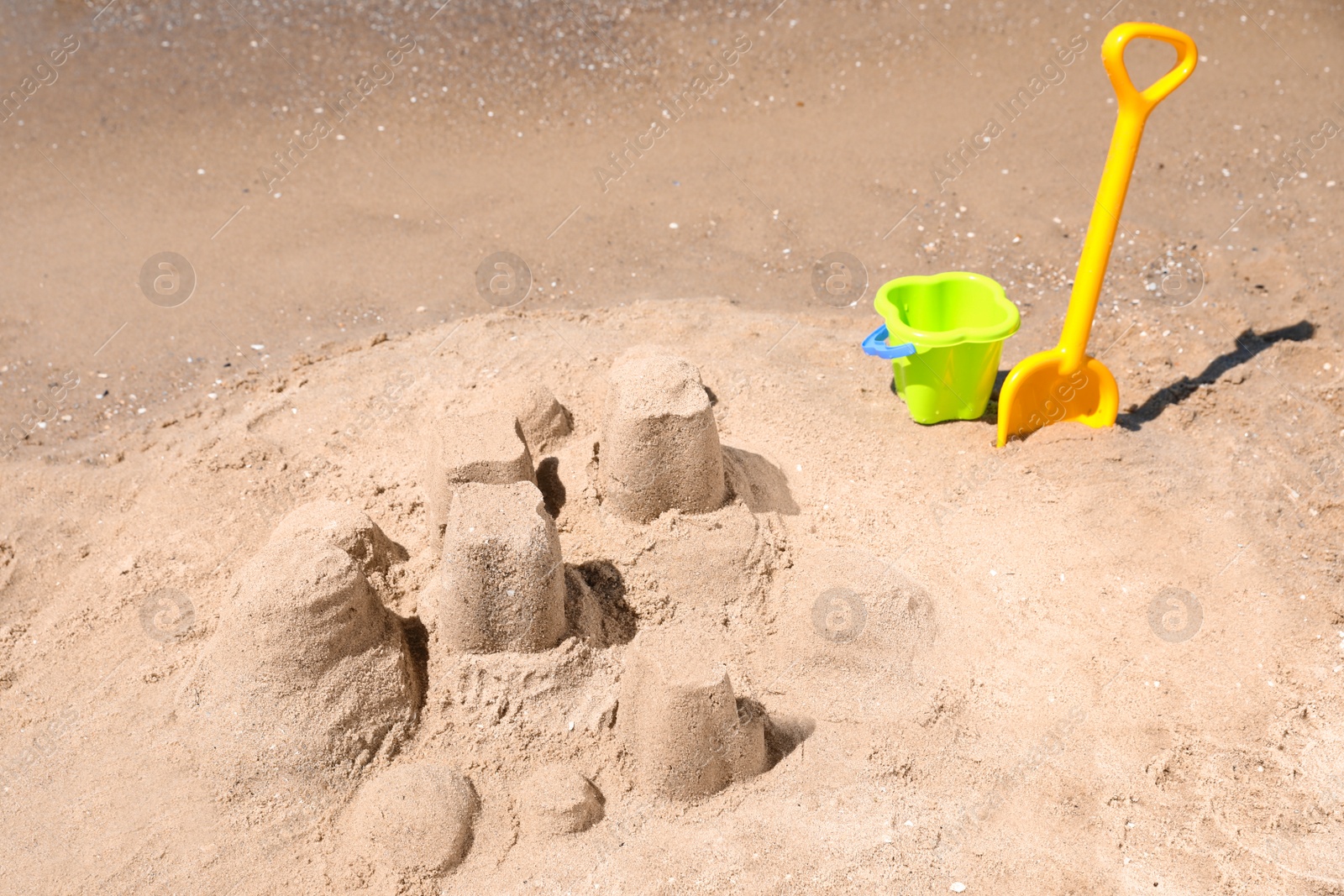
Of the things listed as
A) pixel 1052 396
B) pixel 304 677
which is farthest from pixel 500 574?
pixel 1052 396

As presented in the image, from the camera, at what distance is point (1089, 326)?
4352mm

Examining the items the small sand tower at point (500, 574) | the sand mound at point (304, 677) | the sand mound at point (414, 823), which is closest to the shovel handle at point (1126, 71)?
the small sand tower at point (500, 574)

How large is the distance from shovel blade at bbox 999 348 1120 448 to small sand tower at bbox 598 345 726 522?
56.1 inches

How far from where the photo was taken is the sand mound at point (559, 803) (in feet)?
9.96

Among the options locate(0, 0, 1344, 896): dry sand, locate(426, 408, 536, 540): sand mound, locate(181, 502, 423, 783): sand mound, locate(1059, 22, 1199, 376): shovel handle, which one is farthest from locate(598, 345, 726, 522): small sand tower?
locate(1059, 22, 1199, 376): shovel handle

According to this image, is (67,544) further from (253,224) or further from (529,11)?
(529,11)

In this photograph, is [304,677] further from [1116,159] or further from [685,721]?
[1116,159]

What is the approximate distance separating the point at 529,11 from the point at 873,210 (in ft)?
10.7

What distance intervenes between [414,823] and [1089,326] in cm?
313

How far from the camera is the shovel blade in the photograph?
14.3 feet

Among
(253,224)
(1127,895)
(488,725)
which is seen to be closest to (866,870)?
(1127,895)

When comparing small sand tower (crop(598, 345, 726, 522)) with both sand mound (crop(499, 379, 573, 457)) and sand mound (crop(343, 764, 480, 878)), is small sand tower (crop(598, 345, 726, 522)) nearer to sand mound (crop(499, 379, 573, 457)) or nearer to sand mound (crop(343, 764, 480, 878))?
sand mound (crop(499, 379, 573, 457))

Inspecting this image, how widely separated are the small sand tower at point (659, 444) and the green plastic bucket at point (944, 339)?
1037 millimetres

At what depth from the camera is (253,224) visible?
652 cm
